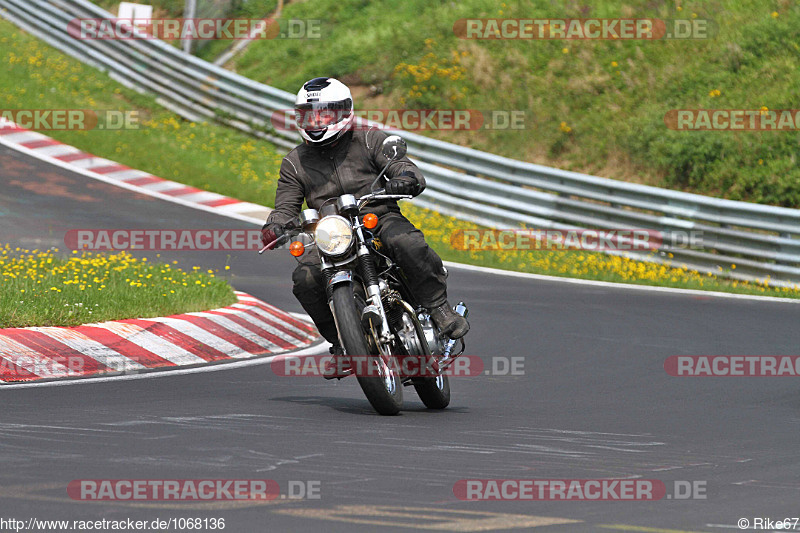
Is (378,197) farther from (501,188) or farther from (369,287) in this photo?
(501,188)

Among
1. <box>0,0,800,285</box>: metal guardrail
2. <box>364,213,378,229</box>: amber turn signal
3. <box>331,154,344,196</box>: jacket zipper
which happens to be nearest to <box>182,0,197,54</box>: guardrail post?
<box>0,0,800,285</box>: metal guardrail

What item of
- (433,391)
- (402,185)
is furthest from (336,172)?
(433,391)

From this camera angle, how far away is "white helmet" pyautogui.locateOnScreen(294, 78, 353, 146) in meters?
7.83

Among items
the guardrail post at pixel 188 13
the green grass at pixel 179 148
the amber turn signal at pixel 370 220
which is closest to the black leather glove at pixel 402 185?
the amber turn signal at pixel 370 220

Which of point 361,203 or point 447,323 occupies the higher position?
point 361,203

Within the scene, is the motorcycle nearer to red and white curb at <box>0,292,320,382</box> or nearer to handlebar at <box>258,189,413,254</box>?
handlebar at <box>258,189,413,254</box>

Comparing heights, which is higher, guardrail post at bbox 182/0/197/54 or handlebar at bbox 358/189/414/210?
guardrail post at bbox 182/0/197/54

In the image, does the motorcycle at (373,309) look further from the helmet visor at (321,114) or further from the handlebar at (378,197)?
the helmet visor at (321,114)

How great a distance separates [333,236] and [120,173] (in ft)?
44.5

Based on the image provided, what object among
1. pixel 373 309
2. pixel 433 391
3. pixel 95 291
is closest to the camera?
pixel 373 309

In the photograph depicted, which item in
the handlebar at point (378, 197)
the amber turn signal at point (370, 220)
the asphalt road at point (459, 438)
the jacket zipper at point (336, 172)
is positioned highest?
the jacket zipper at point (336, 172)

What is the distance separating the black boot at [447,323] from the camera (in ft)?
25.9

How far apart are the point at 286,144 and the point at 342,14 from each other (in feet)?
17.1

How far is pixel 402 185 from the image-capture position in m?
7.64
